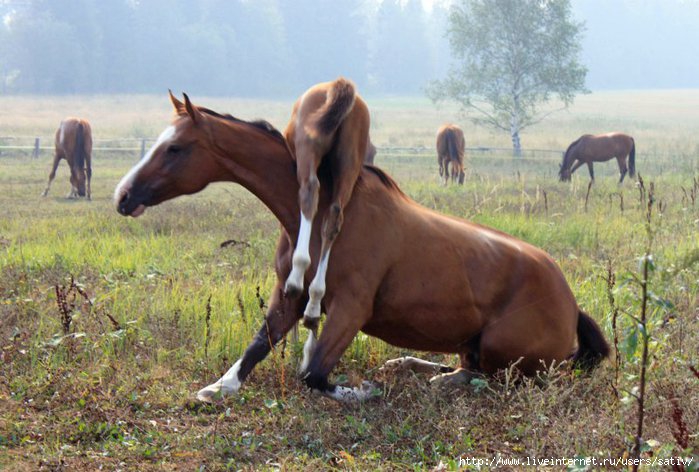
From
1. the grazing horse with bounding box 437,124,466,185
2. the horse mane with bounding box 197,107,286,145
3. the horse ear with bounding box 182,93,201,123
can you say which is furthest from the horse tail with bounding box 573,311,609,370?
the grazing horse with bounding box 437,124,466,185

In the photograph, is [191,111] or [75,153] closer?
[191,111]

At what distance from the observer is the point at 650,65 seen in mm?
129375

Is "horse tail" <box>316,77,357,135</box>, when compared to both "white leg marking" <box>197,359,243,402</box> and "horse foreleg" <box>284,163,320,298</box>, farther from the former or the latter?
"white leg marking" <box>197,359,243,402</box>

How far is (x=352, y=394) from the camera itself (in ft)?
14.4

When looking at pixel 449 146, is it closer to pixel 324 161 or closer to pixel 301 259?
pixel 324 161

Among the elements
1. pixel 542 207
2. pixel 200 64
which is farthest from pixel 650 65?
pixel 542 207

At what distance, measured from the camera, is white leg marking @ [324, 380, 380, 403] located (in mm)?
4340

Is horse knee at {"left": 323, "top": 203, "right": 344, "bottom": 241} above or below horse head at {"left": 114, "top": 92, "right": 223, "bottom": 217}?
below

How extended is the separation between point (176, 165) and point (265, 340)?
1079 mm

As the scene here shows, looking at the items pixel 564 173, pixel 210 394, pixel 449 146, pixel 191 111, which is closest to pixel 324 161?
pixel 191 111

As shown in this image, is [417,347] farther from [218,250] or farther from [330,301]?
[218,250]

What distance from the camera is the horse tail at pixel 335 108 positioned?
425 cm

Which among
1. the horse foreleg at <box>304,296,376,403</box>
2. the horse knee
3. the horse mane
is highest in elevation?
the horse mane

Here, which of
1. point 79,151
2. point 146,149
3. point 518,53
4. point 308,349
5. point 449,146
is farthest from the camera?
point 518,53
